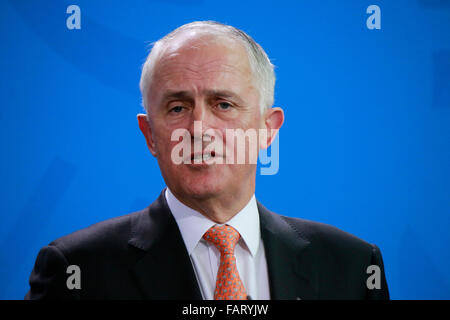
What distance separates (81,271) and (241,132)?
796 mm

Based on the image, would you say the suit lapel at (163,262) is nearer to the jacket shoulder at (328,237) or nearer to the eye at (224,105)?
the eye at (224,105)

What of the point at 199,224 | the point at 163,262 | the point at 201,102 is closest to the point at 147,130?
the point at 201,102

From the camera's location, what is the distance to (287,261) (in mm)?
1924

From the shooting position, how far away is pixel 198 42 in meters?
1.86

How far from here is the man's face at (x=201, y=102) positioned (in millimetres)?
1794

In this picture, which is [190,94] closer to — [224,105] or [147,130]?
[224,105]

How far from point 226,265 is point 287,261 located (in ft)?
0.91

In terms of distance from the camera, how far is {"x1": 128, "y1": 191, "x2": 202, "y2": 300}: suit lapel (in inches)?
68.7

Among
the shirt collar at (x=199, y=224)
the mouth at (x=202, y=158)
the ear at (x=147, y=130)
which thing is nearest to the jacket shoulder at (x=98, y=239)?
the shirt collar at (x=199, y=224)

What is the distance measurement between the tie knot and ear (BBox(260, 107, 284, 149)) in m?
0.41

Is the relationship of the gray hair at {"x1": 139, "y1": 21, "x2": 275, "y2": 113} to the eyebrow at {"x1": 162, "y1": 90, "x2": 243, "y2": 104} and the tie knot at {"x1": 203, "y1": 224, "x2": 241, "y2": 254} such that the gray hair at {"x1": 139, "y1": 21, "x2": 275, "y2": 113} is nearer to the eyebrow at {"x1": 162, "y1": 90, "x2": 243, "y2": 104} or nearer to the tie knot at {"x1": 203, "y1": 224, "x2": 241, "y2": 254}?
the eyebrow at {"x1": 162, "y1": 90, "x2": 243, "y2": 104}

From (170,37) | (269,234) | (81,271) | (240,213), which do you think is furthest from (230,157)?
(81,271)
